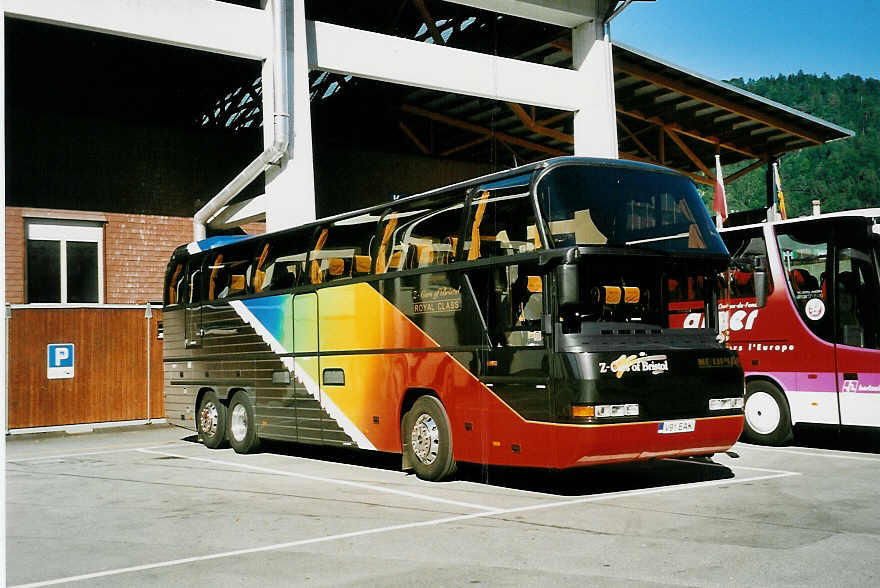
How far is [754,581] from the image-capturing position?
5.84 metres

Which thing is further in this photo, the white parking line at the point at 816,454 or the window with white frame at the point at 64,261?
the window with white frame at the point at 64,261

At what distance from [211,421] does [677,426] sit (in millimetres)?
8539

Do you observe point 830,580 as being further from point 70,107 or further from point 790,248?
point 70,107

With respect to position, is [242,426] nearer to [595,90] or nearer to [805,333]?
[805,333]

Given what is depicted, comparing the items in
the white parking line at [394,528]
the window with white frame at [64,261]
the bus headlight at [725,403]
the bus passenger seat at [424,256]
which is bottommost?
Result: the white parking line at [394,528]

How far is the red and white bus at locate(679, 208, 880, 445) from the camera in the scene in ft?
41.1

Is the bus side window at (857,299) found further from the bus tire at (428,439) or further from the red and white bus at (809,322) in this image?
the bus tire at (428,439)

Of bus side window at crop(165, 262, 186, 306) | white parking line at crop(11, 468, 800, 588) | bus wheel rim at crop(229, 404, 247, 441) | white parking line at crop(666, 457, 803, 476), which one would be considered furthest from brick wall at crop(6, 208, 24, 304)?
white parking line at crop(11, 468, 800, 588)

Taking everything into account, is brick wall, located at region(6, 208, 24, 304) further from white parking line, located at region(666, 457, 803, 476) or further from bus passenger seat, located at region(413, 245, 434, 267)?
white parking line, located at region(666, 457, 803, 476)

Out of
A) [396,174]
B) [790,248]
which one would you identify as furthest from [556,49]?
[790,248]

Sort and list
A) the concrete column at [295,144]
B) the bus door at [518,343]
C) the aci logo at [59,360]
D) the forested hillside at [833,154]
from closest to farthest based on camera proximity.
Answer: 1. the bus door at [518,343]
2. the concrete column at [295,144]
3. the aci logo at [59,360]
4. the forested hillside at [833,154]

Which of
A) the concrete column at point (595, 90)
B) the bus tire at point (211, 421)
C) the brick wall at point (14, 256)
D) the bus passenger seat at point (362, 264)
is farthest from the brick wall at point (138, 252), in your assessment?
the bus passenger seat at point (362, 264)

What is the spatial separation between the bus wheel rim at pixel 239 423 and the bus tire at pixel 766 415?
718 centimetres

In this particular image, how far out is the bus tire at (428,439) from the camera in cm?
1071
